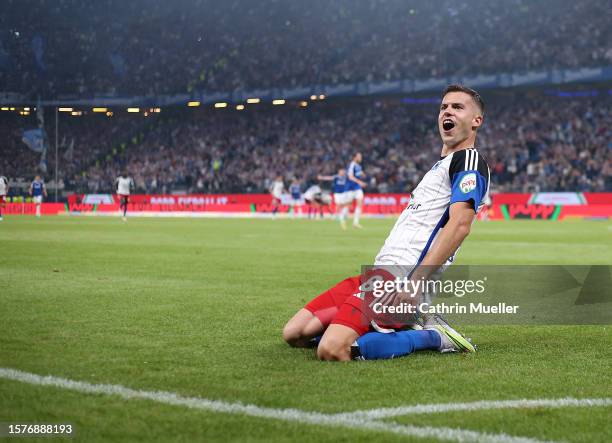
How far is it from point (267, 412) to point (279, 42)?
58.4 meters

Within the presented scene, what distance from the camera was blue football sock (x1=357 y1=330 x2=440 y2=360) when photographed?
5.79 metres

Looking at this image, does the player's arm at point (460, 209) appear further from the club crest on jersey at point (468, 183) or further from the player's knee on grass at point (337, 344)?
the player's knee on grass at point (337, 344)

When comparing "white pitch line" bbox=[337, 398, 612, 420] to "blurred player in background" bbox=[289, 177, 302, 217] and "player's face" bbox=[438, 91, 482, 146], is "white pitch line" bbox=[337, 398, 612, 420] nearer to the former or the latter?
"player's face" bbox=[438, 91, 482, 146]

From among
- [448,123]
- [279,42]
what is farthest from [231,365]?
[279,42]

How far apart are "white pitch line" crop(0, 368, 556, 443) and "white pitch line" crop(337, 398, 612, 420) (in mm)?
122

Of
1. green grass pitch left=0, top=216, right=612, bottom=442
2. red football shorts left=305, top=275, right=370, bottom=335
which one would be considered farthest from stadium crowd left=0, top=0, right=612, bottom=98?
red football shorts left=305, top=275, right=370, bottom=335

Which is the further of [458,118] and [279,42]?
[279,42]

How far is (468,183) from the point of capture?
5.84m

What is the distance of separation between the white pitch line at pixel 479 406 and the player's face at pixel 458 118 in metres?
2.19

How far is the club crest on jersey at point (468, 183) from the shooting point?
230 inches

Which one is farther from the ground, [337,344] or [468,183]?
[468,183]

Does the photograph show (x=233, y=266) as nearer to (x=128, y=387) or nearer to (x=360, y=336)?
(x=360, y=336)

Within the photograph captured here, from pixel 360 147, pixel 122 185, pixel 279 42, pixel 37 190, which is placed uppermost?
pixel 279 42

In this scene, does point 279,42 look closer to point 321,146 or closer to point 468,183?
point 321,146
